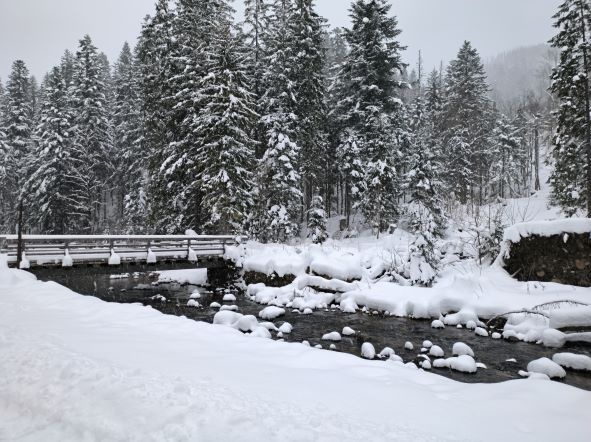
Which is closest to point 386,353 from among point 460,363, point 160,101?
point 460,363

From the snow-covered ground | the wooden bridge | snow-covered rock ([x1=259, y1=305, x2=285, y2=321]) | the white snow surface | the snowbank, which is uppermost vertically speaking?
the snowbank

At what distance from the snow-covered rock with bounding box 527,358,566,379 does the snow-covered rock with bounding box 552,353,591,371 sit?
366 mm

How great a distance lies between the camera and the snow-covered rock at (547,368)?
6641mm

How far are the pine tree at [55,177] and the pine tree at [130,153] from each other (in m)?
4.40

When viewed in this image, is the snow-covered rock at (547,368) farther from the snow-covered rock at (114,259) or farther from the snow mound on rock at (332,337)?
the snow-covered rock at (114,259)

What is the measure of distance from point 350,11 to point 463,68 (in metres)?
14.9

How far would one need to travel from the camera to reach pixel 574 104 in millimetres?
17625

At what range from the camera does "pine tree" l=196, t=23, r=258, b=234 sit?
60.7 ft

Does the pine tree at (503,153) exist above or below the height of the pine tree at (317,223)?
above

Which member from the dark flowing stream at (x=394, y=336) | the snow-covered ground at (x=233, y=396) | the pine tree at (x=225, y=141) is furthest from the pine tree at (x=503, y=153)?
the snow-covered ground at (x=233, y=396)

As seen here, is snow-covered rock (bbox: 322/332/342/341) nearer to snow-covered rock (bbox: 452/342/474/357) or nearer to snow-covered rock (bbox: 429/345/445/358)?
snow-covered rock (bbox: 429/345/445/358)

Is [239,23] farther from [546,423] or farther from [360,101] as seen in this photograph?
[546,423]

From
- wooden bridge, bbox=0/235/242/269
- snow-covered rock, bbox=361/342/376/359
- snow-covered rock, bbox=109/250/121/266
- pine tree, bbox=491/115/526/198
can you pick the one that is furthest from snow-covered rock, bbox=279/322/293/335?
pine tree, bbox=491/115/526/198

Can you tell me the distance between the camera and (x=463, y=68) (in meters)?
33.5
